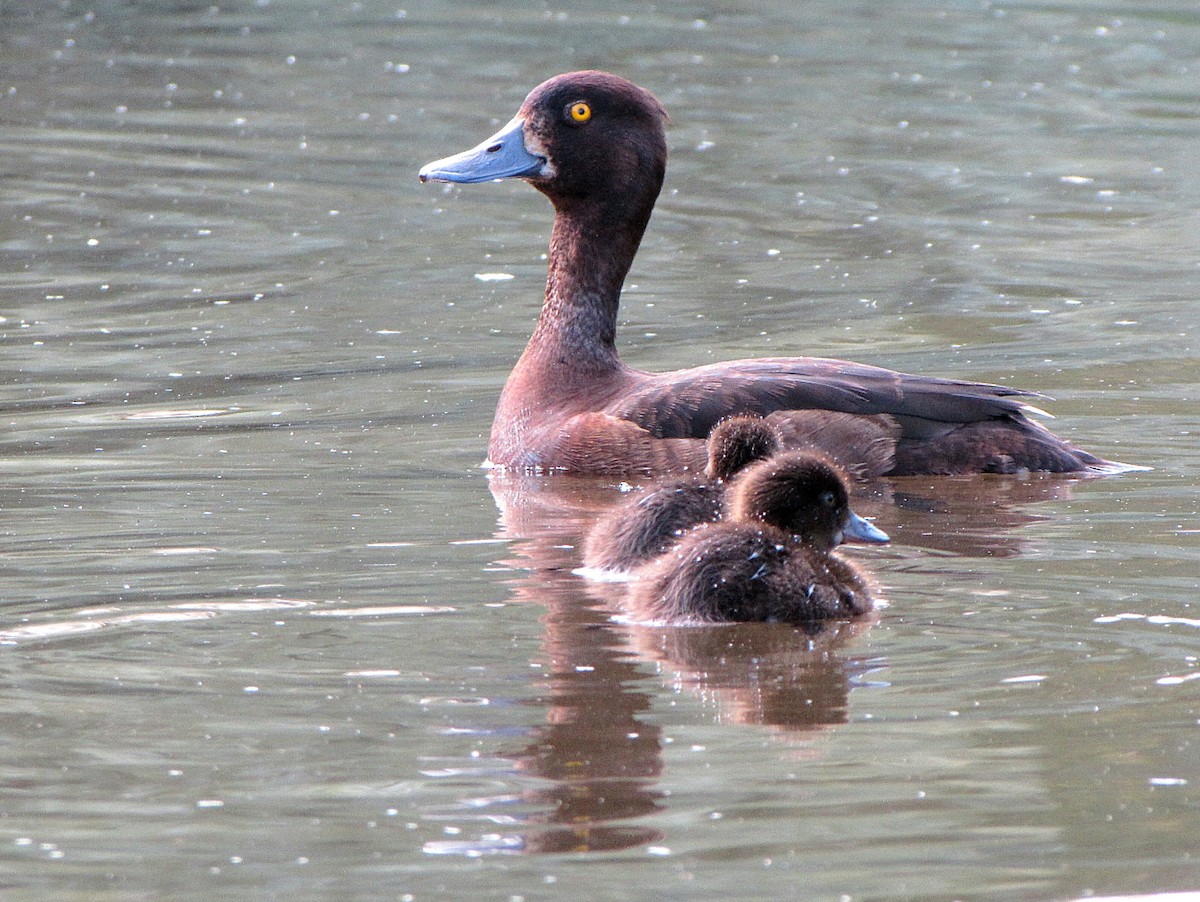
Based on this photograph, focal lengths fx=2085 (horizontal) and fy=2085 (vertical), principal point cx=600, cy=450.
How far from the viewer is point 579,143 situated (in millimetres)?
9422

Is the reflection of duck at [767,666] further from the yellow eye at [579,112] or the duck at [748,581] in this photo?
the yellow eye at [579,112]

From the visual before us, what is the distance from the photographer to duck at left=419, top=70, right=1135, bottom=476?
825cm

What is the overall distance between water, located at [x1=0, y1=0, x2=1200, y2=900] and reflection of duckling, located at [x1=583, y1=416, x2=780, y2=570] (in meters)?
0.17

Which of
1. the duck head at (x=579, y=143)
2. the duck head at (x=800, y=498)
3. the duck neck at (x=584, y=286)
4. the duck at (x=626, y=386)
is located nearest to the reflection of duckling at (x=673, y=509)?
the duck head at (x=800, y=498)

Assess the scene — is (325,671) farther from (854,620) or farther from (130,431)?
(130,431)

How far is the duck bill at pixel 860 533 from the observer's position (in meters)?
6.60

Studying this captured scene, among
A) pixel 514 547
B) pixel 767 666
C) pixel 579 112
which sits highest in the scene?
pixel 579 112

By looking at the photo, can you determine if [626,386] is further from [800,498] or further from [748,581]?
[748,581]

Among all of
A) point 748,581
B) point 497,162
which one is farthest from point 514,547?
point 497,162

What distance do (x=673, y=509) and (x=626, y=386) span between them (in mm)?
2068

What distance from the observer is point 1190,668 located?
5.49 m

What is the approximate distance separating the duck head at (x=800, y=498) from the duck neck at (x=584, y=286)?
2.66 meters

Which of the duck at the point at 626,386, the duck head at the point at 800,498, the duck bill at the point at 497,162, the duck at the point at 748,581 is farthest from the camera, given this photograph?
the duck bill at the point at 497,162

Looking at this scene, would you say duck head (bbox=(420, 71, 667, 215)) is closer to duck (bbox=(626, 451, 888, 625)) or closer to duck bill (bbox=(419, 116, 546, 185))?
duck bill (bbox=(419, 116, 546, 185))
